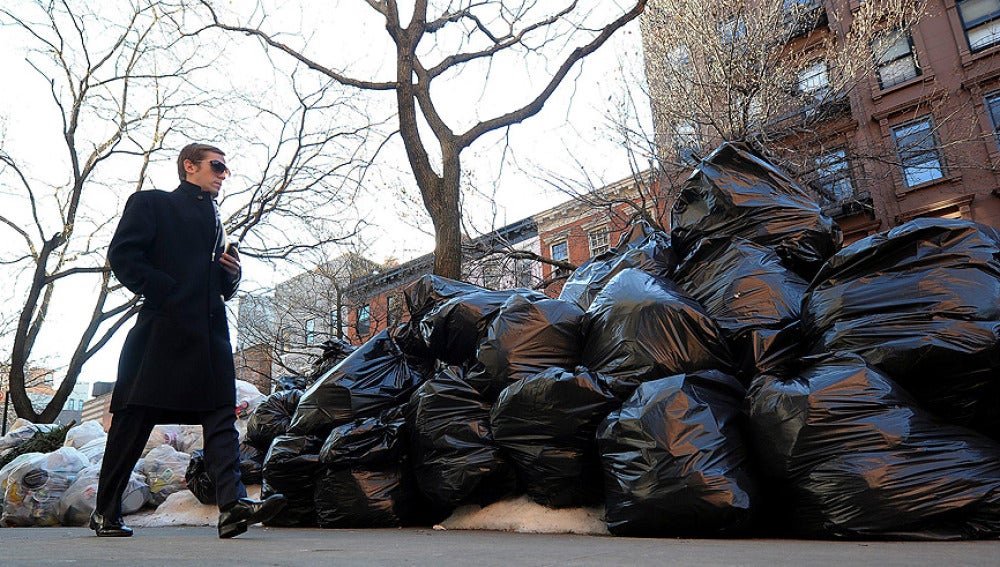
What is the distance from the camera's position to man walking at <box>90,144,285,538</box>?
2.18 meters

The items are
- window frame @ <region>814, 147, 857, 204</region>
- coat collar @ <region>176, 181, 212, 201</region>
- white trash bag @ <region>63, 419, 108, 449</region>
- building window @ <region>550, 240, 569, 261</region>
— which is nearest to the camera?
coat collar @ <region>176, 181, 212, 201</region>

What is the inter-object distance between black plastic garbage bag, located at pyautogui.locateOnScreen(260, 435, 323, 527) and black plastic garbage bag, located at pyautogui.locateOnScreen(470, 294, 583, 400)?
1.04 m

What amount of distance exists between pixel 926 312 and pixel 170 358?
2.58m

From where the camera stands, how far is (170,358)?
2.22 metres

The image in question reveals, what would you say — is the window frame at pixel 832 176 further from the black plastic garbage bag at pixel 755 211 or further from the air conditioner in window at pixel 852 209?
the black plastic garbage bag at pixel 755 211

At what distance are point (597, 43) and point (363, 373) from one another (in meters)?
4.72

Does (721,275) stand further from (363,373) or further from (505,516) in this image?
(363,373)

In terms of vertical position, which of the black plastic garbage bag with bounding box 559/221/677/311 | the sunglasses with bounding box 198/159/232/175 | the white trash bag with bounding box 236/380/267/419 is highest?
the sunglasses with bounding box 198/159/232/175

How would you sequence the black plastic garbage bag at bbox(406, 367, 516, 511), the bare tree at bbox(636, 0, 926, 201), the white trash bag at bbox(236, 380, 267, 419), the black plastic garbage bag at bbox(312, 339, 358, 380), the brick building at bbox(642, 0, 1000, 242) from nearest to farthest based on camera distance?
the black plastic garbage bag at bbox(406, 367, 516, 511) → the black plastic garbage bag at bbox(312, 339, 358, 380) → the white trash bag at bbox(236, 380, 267, 419) → the bare tree at bbox(636, 0, 926, 201) → the brick building at bbox(642, 0, 1000, 242)

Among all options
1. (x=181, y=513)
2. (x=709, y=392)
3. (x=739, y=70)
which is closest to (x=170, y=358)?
(x=709, y=392)

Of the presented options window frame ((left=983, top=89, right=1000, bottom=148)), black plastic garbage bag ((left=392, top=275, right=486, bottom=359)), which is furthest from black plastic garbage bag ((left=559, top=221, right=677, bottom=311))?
window frame ((left=983, top=89, right=1000, bottom=148))

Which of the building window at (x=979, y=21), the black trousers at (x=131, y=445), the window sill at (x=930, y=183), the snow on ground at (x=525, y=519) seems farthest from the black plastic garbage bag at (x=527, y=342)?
the building window at (x=979, y=21)

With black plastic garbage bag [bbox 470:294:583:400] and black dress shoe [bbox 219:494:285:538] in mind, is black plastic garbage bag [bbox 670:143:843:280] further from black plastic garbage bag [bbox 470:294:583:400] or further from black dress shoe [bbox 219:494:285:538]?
black dress shoe [bbox 219:494:285:538]

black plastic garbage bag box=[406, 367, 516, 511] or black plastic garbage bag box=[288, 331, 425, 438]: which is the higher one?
black plastic garbage bag box=[288, 331, 425, 438]
